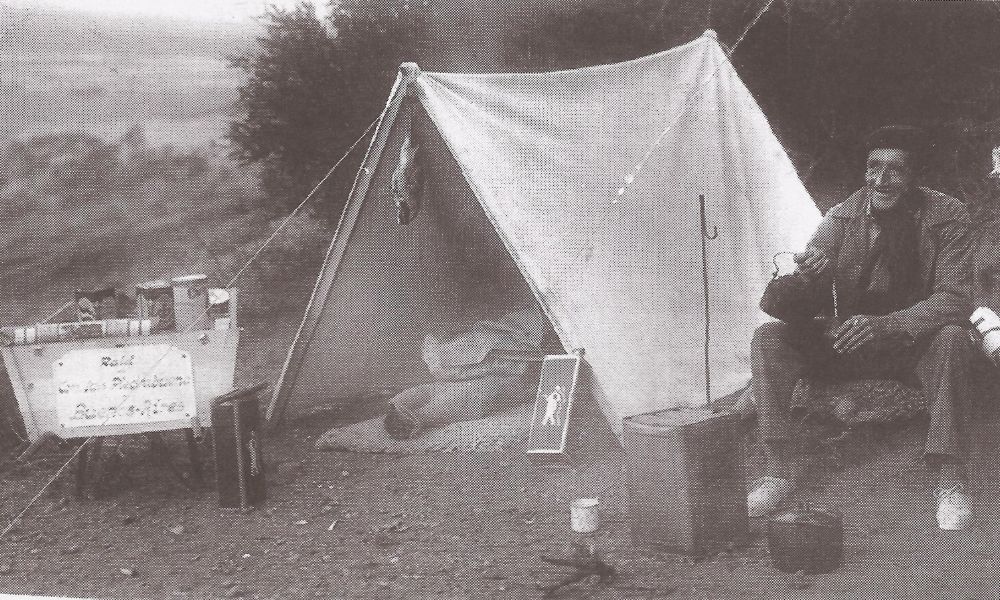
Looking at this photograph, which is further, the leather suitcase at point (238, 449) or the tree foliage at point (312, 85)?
the tree foliage at point (312, 85)

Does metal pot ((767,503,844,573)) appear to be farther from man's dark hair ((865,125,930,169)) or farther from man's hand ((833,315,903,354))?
man's dark hair ((865,125,930,169))

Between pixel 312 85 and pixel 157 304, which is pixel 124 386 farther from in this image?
pixel 312 85

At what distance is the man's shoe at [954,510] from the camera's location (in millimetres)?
2797

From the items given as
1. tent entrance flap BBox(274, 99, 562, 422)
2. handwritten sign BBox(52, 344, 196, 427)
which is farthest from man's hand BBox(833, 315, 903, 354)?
handwritten sign BBox(52, 344, 196, 427)

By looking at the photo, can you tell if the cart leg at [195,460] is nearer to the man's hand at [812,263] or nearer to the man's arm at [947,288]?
the man's hand at [812,263]

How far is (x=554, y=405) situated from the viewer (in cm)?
382

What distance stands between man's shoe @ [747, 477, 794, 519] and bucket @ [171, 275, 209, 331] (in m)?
2.15

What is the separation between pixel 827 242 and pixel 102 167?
3.13 meters

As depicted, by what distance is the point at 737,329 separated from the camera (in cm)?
437

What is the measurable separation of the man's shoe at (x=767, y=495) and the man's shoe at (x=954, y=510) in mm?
477

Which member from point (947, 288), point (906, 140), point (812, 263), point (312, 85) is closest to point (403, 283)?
point (312, 85)

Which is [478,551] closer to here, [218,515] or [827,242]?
[218,515]

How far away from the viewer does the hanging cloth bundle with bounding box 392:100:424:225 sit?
14.0 feet

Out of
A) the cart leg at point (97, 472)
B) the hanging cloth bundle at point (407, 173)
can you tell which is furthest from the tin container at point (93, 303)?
the hanging cloth bundle at point (407, 173)
